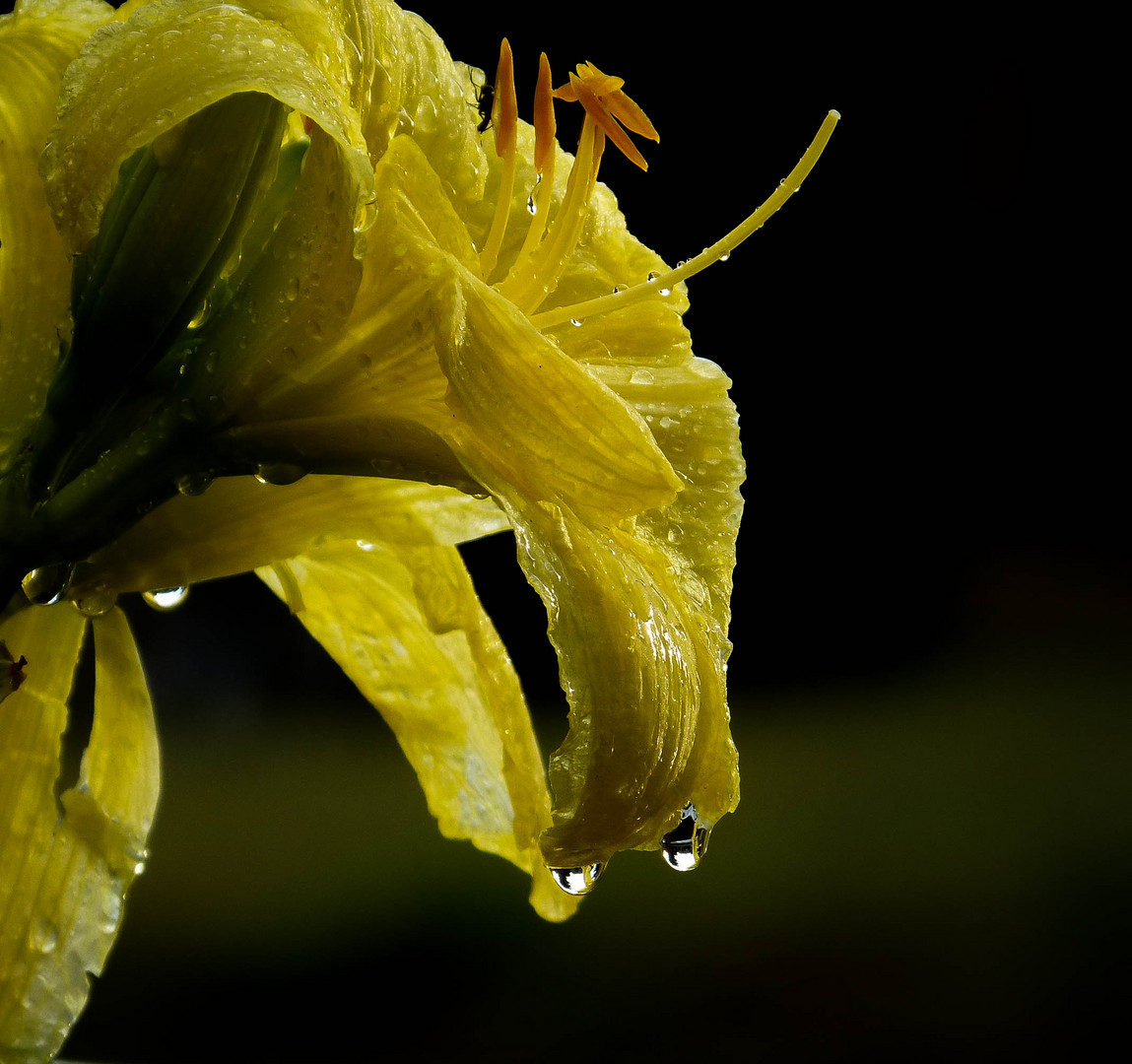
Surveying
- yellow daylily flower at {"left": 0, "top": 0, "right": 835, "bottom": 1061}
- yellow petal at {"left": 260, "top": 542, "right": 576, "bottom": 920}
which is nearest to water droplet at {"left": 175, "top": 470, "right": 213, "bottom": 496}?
yellow daylily flower at {"left": 0, "top": 0, "right": 835, "bottom": 1061}

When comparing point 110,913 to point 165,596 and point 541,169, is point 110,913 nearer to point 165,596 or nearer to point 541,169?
point 165,596

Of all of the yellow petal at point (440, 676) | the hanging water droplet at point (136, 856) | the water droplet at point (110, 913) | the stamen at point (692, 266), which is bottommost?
the water droplet at point (110, 913)

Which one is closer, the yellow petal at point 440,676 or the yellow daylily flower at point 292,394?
the yellow daylily flower at point 292,394

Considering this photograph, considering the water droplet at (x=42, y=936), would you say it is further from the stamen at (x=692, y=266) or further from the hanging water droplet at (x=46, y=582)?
the stamen at (x=692, y=266)

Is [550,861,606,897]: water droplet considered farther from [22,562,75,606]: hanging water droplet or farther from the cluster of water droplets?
[22,562,75,606]: hanging water droplet

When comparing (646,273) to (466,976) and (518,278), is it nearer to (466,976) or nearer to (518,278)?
(518,278)

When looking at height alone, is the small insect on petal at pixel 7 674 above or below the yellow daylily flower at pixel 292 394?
below

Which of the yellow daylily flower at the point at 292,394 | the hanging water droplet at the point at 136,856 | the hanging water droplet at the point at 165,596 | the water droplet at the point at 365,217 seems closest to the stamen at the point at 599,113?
the yellow daylily flower at the point at 292,394

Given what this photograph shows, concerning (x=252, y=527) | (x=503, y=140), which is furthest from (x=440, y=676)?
(x=503, y=140)

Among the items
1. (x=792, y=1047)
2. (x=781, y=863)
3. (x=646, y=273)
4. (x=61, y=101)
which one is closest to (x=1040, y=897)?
(x=781, y=863)
